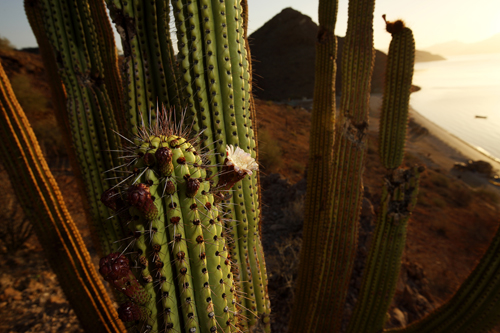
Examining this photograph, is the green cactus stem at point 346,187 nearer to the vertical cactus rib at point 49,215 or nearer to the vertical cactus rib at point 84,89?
the vertical cactus rib at point 49,215

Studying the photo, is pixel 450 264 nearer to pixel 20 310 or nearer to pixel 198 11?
pixel 198 11

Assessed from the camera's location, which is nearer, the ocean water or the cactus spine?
the cactus spine

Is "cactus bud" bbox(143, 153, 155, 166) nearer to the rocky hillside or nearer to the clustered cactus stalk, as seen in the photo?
the clustered cactus stalk

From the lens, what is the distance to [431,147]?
1858 centimetres

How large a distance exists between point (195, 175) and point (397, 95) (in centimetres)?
328

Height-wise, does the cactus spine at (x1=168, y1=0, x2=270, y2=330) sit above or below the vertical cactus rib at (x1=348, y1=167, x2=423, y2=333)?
above

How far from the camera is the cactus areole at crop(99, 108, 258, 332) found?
994mm

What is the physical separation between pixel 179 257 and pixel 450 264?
8351mm

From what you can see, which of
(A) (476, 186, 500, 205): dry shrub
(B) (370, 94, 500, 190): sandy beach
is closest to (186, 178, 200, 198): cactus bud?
(A) (476, 186, 500, 205): dry shrub

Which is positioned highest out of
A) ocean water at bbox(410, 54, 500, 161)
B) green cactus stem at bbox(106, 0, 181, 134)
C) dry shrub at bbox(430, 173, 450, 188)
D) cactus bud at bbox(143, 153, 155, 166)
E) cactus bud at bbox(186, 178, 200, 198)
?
green cactus stem at bbox(106, 0, 181, 134)

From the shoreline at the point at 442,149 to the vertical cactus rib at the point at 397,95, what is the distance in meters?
11.7

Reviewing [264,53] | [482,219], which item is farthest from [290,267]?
[264,53]

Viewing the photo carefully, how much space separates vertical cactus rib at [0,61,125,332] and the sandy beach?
14671 millimetres

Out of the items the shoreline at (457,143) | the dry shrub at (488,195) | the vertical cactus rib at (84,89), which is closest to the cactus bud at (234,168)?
the vertical cactus rib at (84,89)
